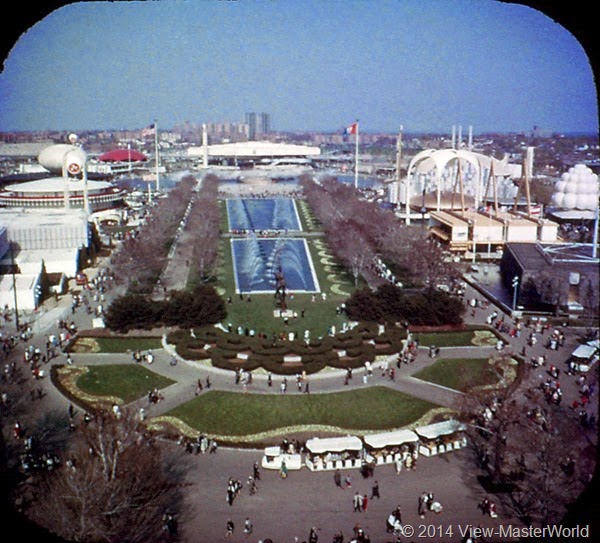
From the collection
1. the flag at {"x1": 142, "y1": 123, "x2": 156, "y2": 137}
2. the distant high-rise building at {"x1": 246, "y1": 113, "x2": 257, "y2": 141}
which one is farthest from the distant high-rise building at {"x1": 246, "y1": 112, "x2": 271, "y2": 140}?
the flag at {"x1": 142, "y1": 123, "x2": 156, "y2": 137}

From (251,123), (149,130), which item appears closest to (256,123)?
(251,123)

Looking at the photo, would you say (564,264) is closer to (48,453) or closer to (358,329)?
(358,329)

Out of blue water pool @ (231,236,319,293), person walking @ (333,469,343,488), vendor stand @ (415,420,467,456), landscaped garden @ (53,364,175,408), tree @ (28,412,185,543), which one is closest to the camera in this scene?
tree @ (28,412,185,543)

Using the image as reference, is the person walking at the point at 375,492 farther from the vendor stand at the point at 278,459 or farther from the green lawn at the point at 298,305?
the green lawn at the point at 298,305

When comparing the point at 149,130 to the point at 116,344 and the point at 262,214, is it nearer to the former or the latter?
the point at 262,214

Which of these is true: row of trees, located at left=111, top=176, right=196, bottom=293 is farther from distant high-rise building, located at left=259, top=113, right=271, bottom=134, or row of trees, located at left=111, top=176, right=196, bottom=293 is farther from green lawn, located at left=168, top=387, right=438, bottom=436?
distant high-rise building, located at left=259, top=113, right=271, bottom=134

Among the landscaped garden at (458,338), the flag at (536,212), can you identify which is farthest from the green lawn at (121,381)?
the flag at (536,212)
